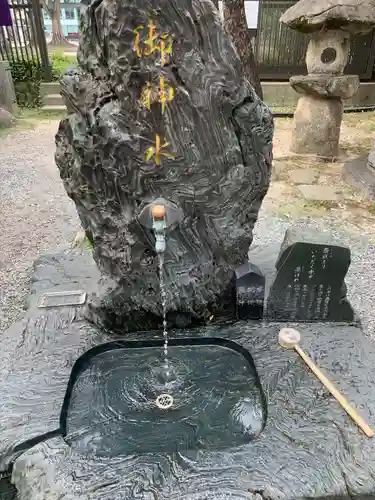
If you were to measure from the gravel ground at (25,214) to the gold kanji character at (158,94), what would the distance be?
2.23m

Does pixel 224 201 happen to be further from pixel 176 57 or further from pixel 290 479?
pixel 290 479

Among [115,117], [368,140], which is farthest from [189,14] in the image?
[368,140]

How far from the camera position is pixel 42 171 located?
7207mm

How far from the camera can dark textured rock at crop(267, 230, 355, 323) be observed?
2762mm

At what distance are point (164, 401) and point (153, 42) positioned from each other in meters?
1.88

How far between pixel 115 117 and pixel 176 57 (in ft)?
1.45

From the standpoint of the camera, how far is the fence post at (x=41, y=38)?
10.3 m

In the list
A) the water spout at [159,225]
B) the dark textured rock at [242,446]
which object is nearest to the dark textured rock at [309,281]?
the dark textured rock at [242,446]

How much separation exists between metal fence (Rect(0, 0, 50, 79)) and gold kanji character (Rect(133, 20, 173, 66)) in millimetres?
9567

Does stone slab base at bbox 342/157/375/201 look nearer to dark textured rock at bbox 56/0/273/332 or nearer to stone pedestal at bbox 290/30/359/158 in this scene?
stone pedestal at bbox 290/30/359/158

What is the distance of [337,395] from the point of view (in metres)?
2.35

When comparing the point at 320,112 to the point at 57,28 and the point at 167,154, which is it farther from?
the point at 57,28

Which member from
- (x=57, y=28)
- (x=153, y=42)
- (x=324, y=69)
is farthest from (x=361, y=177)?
(x=57, y=28)

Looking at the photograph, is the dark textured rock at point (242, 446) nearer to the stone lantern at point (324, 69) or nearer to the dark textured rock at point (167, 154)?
the dark textured rock at point (167, 154)
